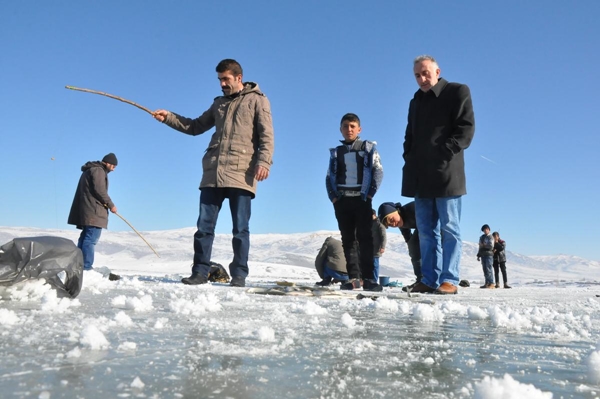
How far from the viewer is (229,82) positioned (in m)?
5.20

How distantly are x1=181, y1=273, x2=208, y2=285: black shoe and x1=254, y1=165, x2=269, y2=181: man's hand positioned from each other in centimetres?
110

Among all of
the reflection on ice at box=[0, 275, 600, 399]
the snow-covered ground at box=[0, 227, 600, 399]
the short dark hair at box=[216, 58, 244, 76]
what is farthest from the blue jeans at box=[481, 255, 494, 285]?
the reflection on ice at box=[0, 275, 600, 399]

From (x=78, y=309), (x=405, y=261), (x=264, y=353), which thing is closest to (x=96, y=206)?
(x=78, y=309)

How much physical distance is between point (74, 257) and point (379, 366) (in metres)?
2.15

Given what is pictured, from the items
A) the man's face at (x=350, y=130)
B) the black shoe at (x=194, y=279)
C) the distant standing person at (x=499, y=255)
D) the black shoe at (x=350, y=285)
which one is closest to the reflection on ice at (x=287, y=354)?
the black shoe at (x=194, y=279)

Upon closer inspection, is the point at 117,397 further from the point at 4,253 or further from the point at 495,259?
the point at 495,259

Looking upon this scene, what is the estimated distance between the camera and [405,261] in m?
35.3

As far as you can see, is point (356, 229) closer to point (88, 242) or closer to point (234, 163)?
point (234, 163)

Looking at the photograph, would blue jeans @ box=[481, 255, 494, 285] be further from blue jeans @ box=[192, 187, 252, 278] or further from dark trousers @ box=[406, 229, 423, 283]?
blue jeans @ box=[192, 187, 252, 278]

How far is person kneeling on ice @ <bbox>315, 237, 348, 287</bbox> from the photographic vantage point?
7.08 m

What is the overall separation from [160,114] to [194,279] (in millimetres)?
1775

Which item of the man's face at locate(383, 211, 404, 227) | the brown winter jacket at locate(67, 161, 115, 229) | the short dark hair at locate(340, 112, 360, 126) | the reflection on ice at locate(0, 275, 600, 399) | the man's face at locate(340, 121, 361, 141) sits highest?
the short dark hair at locate(340, 112, 360, 126)

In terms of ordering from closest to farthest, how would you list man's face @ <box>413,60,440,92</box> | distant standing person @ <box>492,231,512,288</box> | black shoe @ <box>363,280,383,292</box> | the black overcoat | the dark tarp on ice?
the dark tarp on ice < the black overcoat < man's face @ <box>413,60,440,92</box> < black shoe @ <box>363,280,383,292</box> < distant standing person @ <box>492,231,512,288</box>

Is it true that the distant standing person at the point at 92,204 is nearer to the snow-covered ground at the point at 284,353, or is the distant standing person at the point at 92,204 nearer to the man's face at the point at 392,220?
the man's face at the point at 392,220
